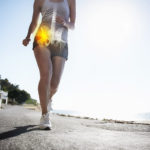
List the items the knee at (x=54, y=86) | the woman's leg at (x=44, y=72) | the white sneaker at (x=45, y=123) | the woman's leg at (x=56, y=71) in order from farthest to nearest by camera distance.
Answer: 1. the knee at (x=54, y=86)
2. the woman's leg at (x=56, y=71)
3. the woman's leg at (x=44, y=72)
4. the white sneaker at (x=45, y=123)

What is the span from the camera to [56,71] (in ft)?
11.3

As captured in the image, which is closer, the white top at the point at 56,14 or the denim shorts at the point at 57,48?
the denim shorts at the point at 57,48

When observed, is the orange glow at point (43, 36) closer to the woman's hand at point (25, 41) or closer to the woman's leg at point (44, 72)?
the woman's leg at point (44, 72)

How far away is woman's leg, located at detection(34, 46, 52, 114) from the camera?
9.93 feet

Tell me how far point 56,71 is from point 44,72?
365mm

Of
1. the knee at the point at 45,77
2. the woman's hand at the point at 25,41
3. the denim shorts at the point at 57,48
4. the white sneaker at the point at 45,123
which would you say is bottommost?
the white sneaker at the point at 45,123

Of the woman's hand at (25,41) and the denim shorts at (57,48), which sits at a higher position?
the woman's hand at (25,41)

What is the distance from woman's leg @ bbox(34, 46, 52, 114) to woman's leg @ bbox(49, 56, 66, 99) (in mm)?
181

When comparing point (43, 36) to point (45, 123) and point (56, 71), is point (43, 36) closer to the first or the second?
point (56, 71)

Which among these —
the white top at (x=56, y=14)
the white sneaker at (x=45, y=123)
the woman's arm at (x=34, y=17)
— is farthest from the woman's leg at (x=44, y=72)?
the woman's arm at (x=34, y=17)

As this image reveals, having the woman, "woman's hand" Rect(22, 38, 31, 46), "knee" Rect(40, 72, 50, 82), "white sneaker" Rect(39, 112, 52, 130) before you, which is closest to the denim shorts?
the woman

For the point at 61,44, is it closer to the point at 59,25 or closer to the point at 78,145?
the point at 59,25

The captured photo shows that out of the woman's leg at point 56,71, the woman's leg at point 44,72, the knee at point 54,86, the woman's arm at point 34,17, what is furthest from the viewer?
the woman's arm at point 34,17

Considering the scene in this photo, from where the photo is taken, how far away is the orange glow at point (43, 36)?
3.24 m
